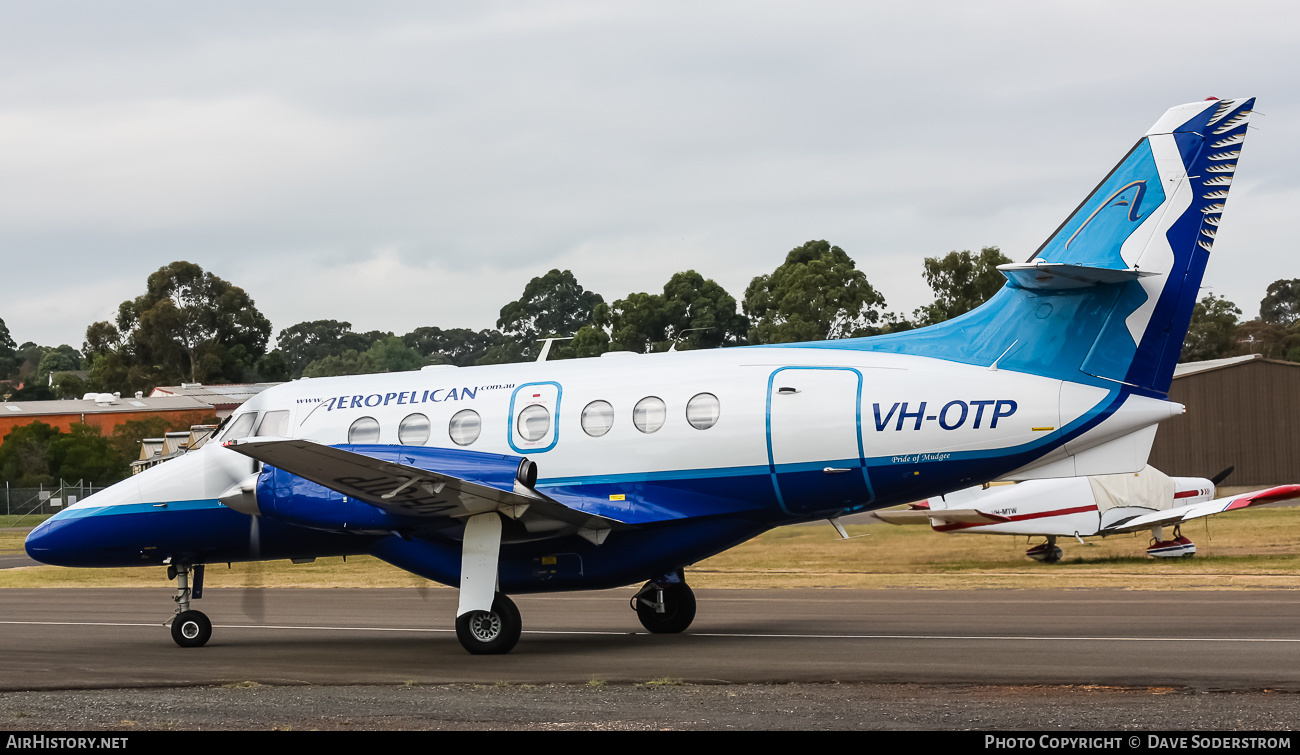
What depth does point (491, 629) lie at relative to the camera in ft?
46.5

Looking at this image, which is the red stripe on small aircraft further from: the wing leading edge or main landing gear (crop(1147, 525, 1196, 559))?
the wing leading edge

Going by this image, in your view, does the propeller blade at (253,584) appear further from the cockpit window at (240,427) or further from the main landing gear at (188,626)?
the cockpit window at (240,427)

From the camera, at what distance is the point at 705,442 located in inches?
571

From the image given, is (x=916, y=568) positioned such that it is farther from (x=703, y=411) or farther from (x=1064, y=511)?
(x=703, y=411)

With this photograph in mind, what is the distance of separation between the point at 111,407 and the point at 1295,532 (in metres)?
51.9

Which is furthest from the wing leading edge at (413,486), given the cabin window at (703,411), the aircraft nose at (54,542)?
the aircraft nose at (54,542)

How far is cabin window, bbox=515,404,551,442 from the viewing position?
15.2 metres

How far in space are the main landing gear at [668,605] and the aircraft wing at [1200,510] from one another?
13.9 m

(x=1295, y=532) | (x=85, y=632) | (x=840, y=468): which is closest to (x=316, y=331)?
(x=85, y=632)

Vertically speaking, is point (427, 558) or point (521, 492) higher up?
point (521, 492)

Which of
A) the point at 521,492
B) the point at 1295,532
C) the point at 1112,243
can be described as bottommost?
the point at 1295,532
